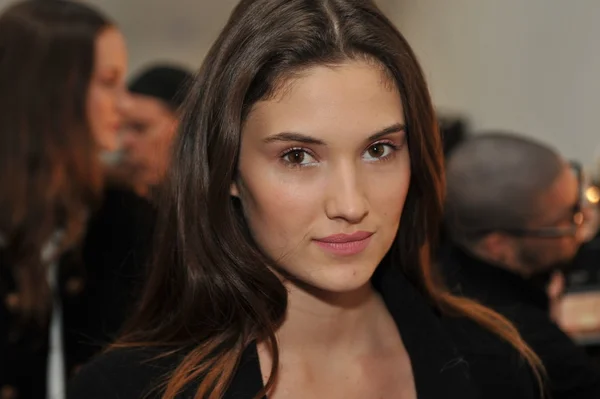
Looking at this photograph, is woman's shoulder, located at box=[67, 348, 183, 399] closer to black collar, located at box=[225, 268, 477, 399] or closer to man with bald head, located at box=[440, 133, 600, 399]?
black collar, located at box=[225, 268, 477, 399]

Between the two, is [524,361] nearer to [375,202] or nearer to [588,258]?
[375,202]

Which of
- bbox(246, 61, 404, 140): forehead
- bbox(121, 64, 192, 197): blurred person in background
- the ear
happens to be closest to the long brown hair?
bbox(121, 64, 192, 197): blurred person in background

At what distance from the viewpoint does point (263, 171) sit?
1569mm

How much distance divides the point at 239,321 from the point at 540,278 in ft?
3.77

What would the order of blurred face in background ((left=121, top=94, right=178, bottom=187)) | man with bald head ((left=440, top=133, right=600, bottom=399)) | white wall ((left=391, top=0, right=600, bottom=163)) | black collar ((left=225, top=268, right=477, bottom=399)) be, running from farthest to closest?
blurred face in background ((left=121, top=94, right=178, bottom=187))
white wall ((left=391, top=0, right=600, bottom=163))
man with bald head ((left=440, top=133, right=600, bottom=399))
black collar ((left=225, top=268, right=477, bottom=399))

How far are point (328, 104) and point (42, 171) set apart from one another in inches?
49.1

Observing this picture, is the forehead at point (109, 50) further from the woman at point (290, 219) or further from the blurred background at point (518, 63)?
the woman at point (290, 219)

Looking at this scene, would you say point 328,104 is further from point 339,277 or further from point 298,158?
point 339,277

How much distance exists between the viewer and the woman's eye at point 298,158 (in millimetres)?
1554

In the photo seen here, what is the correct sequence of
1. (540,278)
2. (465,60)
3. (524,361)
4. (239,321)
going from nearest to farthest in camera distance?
1. (239,321)
2. (524,361)
3. (540,278)
4. (465,60)

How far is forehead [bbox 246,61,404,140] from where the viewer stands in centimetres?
153

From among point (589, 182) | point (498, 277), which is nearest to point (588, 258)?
point (589, 182)

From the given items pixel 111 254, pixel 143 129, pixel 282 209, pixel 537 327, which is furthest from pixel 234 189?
pixel 143 129

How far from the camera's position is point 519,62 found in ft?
11.7
